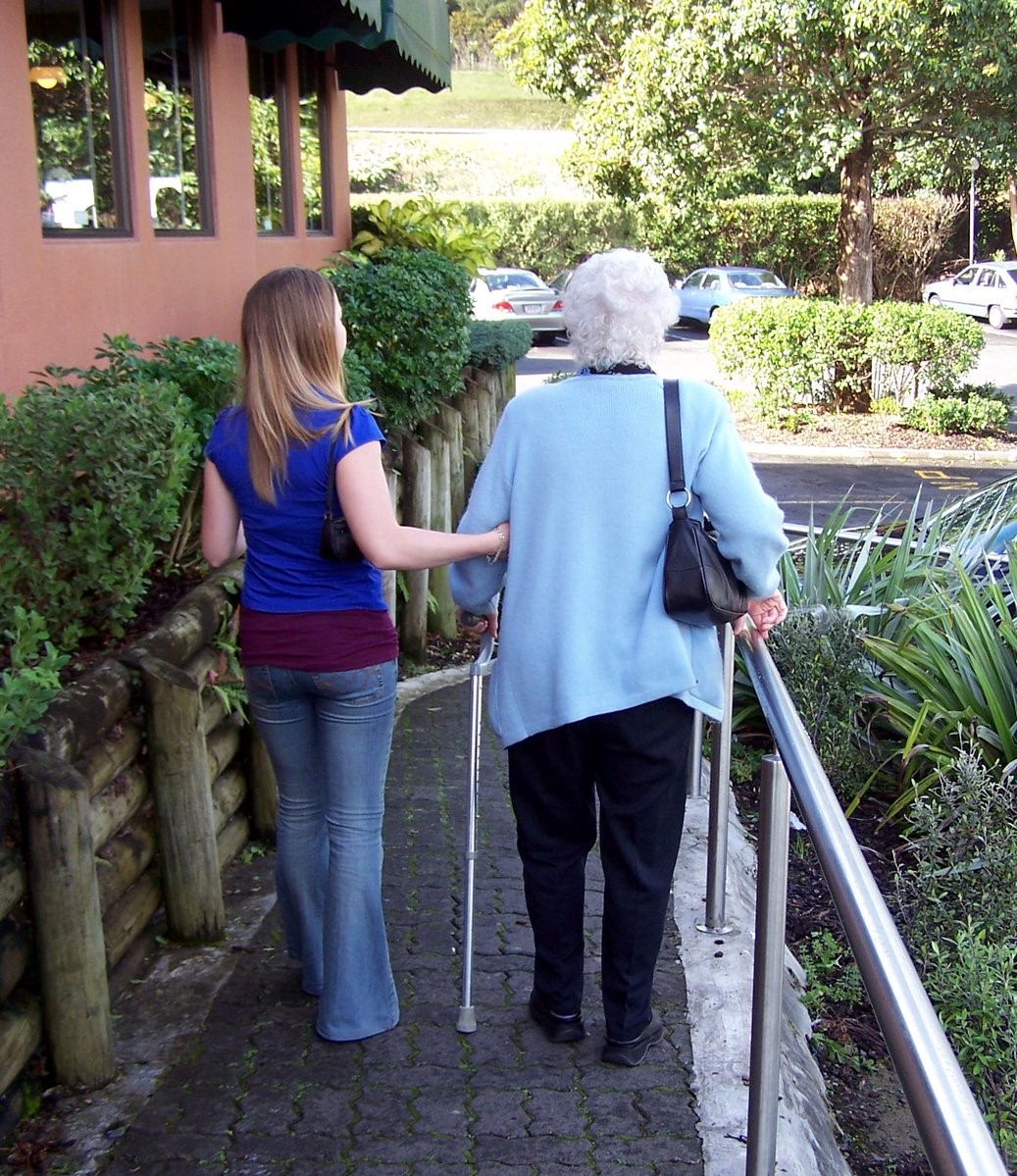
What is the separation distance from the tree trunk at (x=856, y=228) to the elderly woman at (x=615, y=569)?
606 inches

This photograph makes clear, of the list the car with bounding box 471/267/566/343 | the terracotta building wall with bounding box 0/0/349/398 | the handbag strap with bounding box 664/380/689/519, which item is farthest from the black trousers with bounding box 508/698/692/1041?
the car with bounding box 471/267/566/343

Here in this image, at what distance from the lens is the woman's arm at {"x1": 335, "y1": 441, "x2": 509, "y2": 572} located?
301 centimetres

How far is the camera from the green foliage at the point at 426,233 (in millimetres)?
11367

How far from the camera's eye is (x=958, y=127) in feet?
52.5

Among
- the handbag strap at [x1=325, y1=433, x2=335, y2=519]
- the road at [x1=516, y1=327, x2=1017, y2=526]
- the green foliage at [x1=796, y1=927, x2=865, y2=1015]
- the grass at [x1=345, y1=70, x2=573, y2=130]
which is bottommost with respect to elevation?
the road at [x1=516, y1=327, x2=1017, y2=526]

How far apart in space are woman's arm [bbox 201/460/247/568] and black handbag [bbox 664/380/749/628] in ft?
3.57

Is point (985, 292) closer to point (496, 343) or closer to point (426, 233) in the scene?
point (496, 343)

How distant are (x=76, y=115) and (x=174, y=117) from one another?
1510 mm

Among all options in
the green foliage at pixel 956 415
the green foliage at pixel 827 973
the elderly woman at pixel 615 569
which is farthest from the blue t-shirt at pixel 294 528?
the green foliage at pixel 956 415

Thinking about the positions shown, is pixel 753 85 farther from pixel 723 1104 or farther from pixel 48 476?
pixel 723 1104

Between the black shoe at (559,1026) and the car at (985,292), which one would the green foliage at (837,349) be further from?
the car at (985,292)

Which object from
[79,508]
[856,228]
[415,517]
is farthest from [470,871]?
[856,228]

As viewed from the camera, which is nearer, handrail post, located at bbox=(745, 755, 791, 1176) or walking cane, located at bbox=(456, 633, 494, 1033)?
handrail post, located at bbox=(745, 755, 791, 1176)

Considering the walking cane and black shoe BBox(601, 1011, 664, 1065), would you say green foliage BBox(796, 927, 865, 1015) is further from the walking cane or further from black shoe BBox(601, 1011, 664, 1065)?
the walking cane
